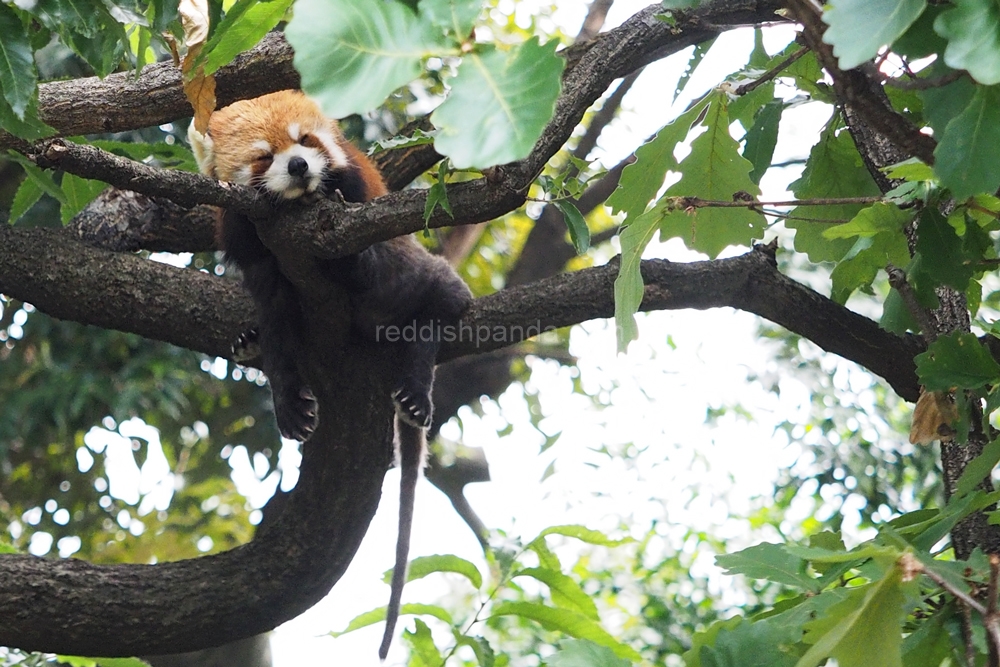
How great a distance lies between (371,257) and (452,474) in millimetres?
2341

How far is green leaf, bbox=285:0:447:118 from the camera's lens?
65cm

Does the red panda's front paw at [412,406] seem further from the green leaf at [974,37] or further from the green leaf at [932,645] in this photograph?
the green leaf at [974,37]

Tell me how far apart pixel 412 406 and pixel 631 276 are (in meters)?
1.15

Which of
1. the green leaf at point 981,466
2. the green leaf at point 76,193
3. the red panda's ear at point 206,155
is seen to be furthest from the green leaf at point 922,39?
the red panda's ear at point 206,155

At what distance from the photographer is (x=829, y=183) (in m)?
1.69

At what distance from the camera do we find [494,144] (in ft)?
2.10

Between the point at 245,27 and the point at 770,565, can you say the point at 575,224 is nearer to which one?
the point at 770,565

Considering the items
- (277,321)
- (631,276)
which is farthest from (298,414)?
(631,276)

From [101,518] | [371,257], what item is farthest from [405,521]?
[101,518]

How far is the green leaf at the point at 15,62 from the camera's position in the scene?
3.34 ft

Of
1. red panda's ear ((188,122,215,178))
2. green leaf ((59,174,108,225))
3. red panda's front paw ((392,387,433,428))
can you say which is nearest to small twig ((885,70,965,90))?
red panda's front paw ((392,387,433,428))

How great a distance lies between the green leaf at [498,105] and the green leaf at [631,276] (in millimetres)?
506

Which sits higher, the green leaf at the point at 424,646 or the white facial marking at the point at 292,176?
the white facial marking at the point at 292,176

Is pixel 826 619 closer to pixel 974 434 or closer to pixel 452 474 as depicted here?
pixel 974 434
